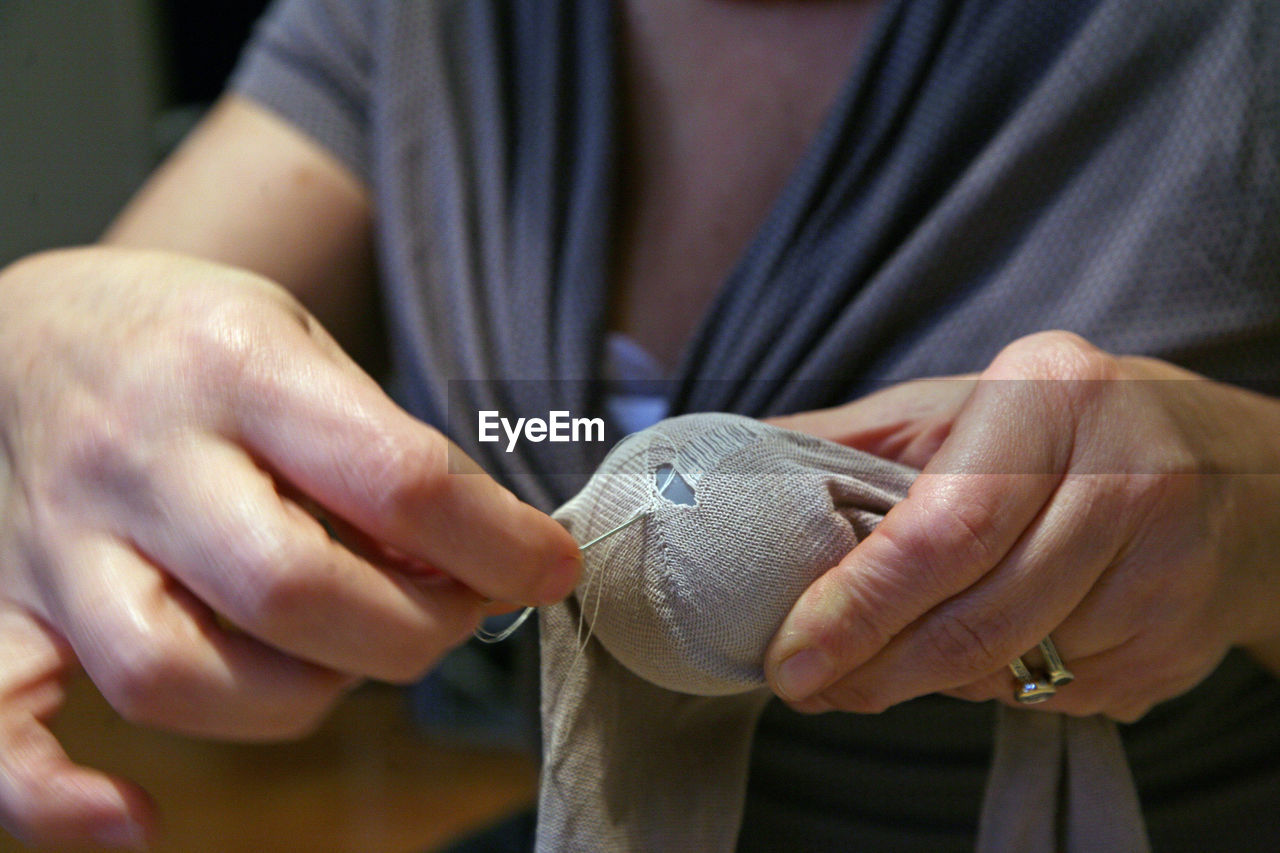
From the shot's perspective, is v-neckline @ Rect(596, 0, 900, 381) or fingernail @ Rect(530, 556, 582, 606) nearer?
fingernail @ Rect(530, 556, 582, 606)

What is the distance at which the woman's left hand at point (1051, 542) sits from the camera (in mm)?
276

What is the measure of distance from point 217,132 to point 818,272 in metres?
0.36

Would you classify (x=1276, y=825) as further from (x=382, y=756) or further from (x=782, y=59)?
(x=382, y=756)

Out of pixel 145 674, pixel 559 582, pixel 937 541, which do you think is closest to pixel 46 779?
pixel 145 674

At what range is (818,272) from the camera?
1.29 feet

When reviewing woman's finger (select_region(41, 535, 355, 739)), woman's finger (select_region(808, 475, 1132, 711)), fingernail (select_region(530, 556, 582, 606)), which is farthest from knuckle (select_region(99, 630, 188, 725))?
woman's finger (select_region(808, 475, 1132, 711))

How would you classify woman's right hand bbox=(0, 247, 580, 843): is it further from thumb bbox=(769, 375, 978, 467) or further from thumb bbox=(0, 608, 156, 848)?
thumb bbox=(769, 375, 978, 467)

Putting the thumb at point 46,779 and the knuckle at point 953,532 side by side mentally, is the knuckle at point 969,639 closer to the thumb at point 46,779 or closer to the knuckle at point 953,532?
the knuckle at point 953,532

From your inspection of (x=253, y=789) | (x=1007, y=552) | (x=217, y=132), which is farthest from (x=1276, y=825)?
(x=253, y=789)

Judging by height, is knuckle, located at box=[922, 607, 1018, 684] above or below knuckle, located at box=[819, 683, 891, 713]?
above

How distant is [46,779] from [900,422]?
0.98 feet

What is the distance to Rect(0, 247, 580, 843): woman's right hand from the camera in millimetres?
263

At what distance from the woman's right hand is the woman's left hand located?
0.10 m

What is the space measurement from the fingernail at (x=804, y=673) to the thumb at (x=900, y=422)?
0.08 m
